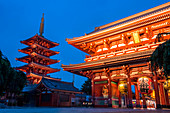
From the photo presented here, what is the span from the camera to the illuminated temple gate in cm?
1402

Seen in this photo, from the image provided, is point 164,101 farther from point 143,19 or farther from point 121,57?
point 143,19

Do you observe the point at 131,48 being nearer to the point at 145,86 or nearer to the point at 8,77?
the point at 145,86

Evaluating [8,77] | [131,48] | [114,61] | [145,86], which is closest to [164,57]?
[8,77]

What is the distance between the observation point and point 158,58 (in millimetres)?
5273

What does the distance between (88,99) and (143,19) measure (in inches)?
450

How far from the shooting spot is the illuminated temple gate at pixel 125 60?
1402 cm

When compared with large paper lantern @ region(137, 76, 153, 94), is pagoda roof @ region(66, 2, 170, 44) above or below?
above

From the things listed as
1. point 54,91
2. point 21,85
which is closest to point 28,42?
point 54,91

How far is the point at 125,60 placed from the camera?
14.0m

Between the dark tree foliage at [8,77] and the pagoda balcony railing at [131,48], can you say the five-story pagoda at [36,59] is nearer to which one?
the pagoda balcony railing at [131,48]

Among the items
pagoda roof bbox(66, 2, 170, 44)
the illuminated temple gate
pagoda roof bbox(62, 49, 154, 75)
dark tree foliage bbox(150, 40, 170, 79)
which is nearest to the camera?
dark tree foliage bbox(150, 40, 170, 79)

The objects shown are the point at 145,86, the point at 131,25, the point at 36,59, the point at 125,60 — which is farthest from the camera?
the point at 36,59

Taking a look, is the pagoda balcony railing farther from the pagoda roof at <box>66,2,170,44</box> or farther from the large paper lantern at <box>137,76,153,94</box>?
the large paper lantern at <box>137,76,153,94</box>

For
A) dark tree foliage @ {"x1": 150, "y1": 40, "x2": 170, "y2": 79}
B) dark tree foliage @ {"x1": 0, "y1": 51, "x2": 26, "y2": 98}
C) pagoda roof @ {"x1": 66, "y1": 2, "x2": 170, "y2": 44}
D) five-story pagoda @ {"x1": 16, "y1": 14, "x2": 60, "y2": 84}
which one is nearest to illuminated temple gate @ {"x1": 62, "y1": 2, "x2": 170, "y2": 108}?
pagoda roof @ {"x1": 66, "y1": 2, "x2": 170, "y2": 44}
